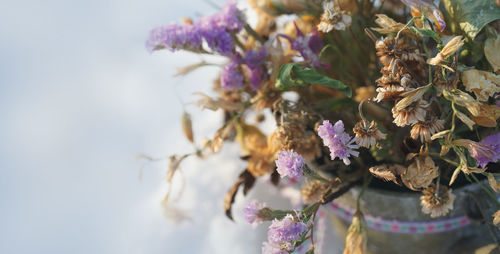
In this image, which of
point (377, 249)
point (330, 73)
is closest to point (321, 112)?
point (330, 73)

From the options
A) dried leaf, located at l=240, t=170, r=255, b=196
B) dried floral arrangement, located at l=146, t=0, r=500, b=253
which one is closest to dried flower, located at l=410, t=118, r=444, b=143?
dried floral arrangement, located at l=146, t=0, r=500, b=253

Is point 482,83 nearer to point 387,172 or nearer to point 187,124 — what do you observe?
point 387,172

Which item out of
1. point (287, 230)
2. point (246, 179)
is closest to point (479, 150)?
point (287, 230)

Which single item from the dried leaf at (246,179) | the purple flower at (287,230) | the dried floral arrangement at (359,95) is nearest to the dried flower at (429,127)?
the dried floral arrangement at (359,95)

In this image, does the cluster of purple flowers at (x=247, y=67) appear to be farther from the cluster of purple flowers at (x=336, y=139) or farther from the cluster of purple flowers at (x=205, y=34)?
the cluster of purple flowers at (x=336, y=139)

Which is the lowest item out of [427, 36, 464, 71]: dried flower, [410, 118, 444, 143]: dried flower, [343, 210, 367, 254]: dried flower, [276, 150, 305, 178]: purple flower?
[343, 210, 367, 254]: dried flower

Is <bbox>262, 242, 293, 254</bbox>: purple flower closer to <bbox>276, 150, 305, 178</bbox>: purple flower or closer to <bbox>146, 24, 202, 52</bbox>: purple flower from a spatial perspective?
<bbox>276, 150, 305, 178</bbox>: purple flower
